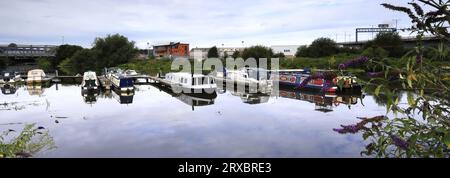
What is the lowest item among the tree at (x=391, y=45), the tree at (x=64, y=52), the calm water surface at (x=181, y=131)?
the calm water surface at (x=181, y=131)

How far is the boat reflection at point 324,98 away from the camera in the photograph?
24.6 m

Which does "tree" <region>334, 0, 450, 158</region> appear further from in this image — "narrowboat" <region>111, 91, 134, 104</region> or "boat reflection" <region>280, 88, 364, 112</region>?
"narrowboat" <region>111, 91, 134, 104</region>

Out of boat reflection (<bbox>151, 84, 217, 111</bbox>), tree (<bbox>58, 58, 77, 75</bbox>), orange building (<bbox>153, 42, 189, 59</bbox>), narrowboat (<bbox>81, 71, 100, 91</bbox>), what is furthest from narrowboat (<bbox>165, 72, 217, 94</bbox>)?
orange building (<bbox>153, 42, 189, 59</bbox>)

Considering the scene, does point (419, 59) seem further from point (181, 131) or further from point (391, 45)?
point (181, 131)

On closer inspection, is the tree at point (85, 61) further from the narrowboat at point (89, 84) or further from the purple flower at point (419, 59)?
the purple flower at point (419, 59)

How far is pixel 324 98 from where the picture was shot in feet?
94.5

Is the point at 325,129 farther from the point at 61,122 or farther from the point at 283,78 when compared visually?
the point at 283,78

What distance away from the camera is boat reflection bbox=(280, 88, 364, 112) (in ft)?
80.7

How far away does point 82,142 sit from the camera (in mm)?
15156

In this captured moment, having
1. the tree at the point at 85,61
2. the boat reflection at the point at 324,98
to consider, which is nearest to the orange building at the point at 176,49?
the tree at the point at 85,61

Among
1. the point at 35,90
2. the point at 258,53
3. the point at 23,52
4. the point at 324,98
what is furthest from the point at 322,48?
the point at 23,52
